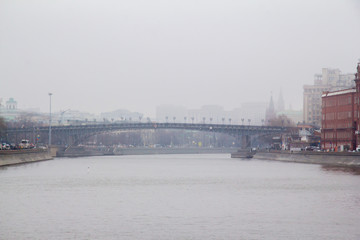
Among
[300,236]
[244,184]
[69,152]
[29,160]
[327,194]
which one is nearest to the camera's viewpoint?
[300,236]

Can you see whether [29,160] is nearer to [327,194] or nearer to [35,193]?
[35,193]

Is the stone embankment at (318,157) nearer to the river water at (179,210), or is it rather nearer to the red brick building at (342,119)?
the red brick building at (342,119)

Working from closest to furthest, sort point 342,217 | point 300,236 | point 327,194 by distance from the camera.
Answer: point 300,236, point 342,217, point 327,194

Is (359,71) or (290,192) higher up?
(359,71)

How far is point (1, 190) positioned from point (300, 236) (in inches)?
1306

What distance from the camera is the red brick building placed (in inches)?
5261

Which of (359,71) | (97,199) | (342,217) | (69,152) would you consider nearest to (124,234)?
(342,217)

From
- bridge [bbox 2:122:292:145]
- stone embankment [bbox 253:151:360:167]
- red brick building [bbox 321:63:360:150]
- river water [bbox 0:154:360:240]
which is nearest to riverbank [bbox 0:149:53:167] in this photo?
river water [bbox 0:154:360:240]

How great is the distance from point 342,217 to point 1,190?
30560 mm

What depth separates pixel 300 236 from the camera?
36.7 m

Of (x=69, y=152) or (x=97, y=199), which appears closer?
(x=97, y=199)

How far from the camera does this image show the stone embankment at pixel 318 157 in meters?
105

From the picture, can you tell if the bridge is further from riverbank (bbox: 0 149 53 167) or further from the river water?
the river water

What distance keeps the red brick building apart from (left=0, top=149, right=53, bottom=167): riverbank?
53.3m
